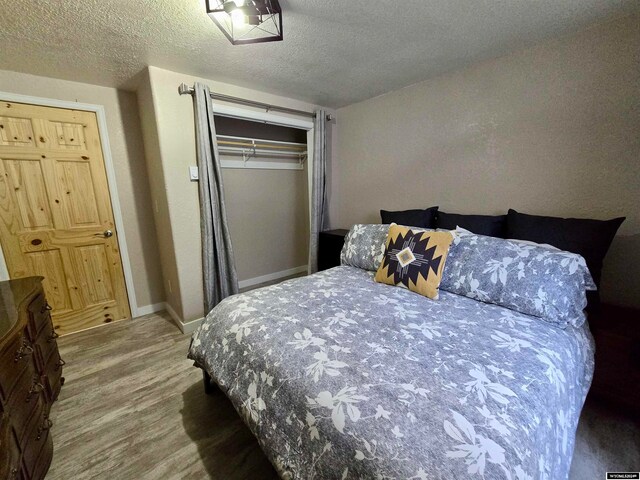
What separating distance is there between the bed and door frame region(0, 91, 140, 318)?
1647 mm

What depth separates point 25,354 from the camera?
1.17m

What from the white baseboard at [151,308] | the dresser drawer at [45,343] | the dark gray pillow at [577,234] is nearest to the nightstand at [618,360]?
the dark gray pillow at [577,234]

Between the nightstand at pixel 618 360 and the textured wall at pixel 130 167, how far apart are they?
357 centimetres

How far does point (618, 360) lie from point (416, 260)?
3.68 ft

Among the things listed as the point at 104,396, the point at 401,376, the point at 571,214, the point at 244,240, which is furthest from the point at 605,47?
the point at 104,396

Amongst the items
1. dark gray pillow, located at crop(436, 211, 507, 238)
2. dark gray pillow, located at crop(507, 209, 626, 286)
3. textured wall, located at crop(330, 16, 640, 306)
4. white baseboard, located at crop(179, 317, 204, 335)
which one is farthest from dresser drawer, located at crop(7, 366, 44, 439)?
textured wall, located at crop(330, 16, 640, 306)

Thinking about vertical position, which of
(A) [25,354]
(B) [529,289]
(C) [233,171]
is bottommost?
(A) [25,354]

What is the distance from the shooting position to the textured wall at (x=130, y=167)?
A: 85.0 inches

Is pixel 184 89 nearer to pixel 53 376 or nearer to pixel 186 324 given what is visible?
pixel 186 324

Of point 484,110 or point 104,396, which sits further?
point 484,110

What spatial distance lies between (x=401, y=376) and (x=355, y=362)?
17 centimetres

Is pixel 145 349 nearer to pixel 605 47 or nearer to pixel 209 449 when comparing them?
pixel 209 449

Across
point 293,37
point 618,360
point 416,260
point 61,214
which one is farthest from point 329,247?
point 61,214

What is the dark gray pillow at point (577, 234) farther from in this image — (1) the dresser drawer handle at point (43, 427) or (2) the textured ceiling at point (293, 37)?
(1) the dresser drawer handle at point (43, 427)
